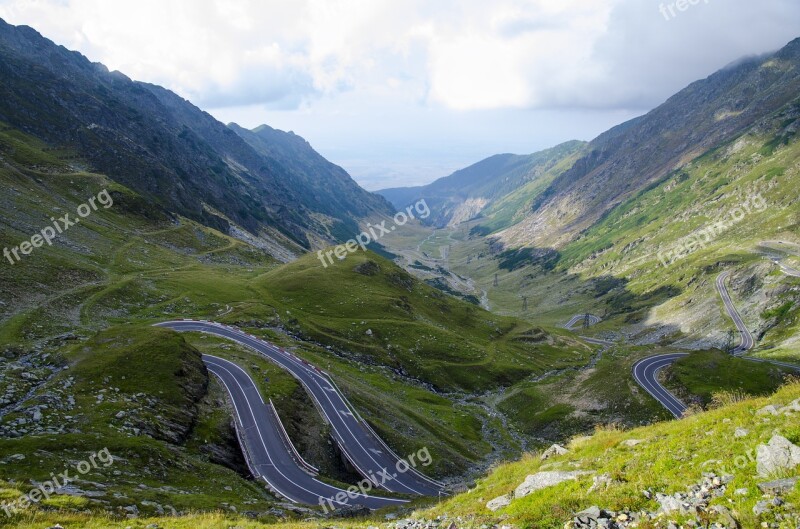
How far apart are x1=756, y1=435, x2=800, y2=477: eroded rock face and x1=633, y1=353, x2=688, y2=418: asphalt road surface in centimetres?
6838

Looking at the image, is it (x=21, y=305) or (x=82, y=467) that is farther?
(x=21, y=305)

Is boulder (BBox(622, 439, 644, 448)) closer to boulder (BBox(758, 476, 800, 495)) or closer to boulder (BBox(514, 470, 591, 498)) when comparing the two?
boulder (BBox(514, 470, 591, 498))

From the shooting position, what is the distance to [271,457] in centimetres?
5384

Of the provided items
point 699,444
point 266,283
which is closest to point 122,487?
point 699,444

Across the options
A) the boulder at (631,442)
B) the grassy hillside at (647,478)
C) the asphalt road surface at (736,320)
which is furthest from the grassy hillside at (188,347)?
the asphalt road surface at (736,320)

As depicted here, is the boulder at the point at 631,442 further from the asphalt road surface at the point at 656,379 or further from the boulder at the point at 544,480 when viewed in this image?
the asphalt road surface at the point at 656,379

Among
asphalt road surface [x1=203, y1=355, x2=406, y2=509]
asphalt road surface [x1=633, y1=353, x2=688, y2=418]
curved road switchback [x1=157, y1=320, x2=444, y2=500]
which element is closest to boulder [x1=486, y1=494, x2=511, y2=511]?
asphalt road surface [x1=203, y1=355, x2=406, y2=509]

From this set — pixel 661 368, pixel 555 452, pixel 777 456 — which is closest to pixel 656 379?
pixel 661 368

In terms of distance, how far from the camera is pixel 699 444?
20031 mm

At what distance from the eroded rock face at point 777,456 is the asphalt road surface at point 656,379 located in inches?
2692

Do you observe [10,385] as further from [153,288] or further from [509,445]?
[509,445]

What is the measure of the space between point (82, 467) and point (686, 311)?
205867mm

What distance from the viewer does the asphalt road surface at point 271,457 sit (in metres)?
48.7

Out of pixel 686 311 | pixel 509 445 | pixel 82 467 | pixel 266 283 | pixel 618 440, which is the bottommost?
pixel 686 311
